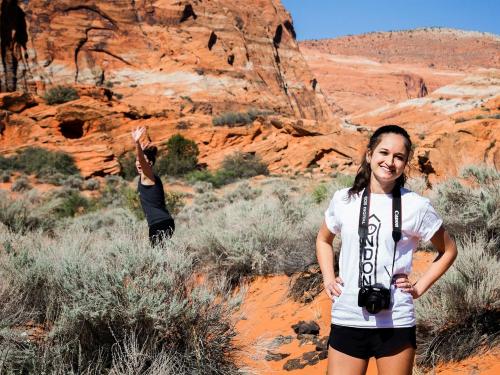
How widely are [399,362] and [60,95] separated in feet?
97.3

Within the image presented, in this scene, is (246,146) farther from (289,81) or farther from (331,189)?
(289,81)

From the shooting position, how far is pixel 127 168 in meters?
22.0

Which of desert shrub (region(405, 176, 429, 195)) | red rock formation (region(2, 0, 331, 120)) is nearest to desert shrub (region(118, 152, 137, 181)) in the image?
red rock formation (region(2, 0, 331, 120))

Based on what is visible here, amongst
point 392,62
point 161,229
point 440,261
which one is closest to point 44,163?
point 161,229

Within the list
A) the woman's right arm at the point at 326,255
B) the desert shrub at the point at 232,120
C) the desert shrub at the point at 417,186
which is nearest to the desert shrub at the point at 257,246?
the desert shrub at the point at 417,186

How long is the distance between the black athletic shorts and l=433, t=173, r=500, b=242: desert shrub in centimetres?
243

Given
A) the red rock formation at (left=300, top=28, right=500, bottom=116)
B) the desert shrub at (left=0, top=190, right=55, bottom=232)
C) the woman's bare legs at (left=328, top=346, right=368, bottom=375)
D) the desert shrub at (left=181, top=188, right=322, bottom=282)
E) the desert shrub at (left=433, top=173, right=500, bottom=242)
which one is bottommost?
the desert shrub at (left=0, top=190, right=55, bottom=232)

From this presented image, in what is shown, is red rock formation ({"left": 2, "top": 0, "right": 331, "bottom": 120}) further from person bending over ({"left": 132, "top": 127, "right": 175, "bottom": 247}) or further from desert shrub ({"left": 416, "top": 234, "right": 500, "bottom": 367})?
desert shrub ({"left": 416, "top": 234, "right": 500, "bottom": 367})

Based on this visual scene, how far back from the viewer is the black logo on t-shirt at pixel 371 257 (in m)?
1.85

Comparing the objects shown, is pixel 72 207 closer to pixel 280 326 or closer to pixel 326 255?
pixel 280 326

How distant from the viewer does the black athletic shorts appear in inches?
71.2

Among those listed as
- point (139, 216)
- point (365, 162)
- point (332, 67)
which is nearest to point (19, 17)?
point (139, 216)

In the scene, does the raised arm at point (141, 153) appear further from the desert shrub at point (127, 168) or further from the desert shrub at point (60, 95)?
the desert shrub at point (60, 95)

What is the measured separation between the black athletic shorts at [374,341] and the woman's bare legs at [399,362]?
17mm
